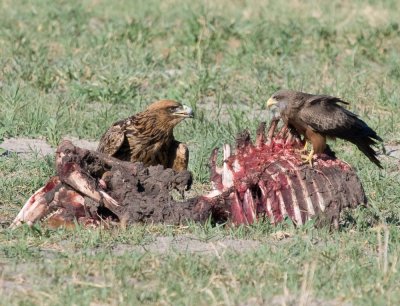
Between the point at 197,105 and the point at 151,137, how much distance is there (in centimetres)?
226

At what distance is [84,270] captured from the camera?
19.4 feet

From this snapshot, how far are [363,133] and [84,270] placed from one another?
2.77 m

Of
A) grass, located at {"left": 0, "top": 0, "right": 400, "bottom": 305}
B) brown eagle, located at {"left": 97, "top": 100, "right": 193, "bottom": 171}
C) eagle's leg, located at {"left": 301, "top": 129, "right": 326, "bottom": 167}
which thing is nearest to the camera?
grass, located at {"left": 0, "top": 0, "right": 400, "bottom": 305}

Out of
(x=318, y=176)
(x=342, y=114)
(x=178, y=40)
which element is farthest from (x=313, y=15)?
(x=318, y=176)

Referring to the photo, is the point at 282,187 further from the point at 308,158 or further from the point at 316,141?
the point at 316,141

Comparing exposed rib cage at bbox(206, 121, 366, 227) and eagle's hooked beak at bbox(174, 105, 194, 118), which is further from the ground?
exposed rib cage at bbox(206, 121, 366, 227)

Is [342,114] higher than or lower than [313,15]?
higher

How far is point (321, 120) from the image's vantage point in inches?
304

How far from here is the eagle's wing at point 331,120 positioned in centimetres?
773

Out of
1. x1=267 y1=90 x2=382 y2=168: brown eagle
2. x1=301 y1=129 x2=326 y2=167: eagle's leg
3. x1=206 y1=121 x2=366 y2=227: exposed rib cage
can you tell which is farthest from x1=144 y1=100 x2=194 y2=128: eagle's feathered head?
x1=206 y1=121 x2=366 y2=227: exposed rib cage

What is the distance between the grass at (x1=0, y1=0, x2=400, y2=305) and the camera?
5781 mm

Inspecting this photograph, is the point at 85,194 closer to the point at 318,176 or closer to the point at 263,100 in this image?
the point at 318,176

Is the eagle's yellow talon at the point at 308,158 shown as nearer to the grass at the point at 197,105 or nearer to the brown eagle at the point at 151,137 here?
the grass at the point at 197,105

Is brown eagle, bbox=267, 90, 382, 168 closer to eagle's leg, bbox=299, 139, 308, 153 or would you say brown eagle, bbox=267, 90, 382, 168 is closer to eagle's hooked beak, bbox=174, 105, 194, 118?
eagle's leg, bbox=299, 139, 308, 153
